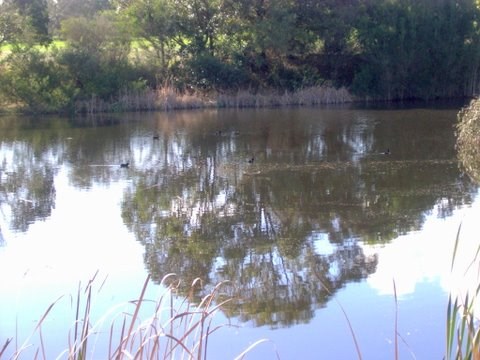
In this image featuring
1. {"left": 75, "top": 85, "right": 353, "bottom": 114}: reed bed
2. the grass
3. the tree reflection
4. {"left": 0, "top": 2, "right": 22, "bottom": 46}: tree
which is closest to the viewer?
the grass

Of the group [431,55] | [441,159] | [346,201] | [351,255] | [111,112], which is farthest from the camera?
[431,55]

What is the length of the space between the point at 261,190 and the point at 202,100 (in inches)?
544

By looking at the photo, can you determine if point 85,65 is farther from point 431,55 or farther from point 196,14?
point 431,55

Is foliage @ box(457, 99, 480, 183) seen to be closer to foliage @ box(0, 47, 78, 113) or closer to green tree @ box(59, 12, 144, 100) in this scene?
green tree @ box(59, 12, 144, 100)

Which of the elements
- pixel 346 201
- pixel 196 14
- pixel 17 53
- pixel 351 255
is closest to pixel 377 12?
pixel 196 14

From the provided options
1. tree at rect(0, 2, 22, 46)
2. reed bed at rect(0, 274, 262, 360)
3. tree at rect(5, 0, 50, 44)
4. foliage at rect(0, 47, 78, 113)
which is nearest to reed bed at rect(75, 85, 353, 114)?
foliage at rect(0, 47, 78, 113)

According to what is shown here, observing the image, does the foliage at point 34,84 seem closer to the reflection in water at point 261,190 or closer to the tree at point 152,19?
the tree at point 152,19

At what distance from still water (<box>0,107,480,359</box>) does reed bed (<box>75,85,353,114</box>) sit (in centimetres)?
698

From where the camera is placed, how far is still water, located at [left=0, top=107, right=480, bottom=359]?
5.44 meters

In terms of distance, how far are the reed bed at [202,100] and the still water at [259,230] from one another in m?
6.98

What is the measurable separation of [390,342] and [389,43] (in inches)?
816

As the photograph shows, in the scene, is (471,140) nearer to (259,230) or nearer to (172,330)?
(259,230)

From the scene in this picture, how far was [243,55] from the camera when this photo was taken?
82.9 feet

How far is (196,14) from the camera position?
82.3 ft
